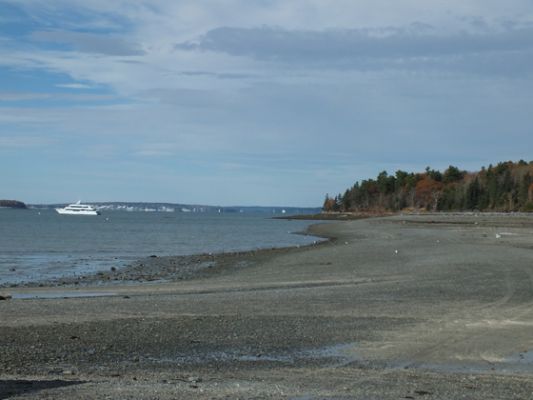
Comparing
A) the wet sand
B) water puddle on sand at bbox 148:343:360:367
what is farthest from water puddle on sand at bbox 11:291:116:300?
water puddle on sand at bbox 148:343:360:367

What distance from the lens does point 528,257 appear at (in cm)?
3275

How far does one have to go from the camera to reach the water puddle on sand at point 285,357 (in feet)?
35.5

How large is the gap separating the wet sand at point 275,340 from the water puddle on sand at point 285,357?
0.02 meters

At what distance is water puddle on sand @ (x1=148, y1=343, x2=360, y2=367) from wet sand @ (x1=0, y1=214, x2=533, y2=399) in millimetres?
18

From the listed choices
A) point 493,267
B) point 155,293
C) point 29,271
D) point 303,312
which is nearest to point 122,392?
point 303,312

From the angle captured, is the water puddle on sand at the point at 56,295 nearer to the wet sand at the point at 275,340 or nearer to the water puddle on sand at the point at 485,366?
the wet sand at the point at 275,340

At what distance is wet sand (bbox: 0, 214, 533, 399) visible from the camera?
29.5ft

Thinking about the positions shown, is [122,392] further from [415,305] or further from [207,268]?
[207,268]

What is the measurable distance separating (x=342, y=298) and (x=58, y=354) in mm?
9325

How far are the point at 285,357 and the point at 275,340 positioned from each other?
1.37 m

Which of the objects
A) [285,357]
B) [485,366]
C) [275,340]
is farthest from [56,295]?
[485,366]

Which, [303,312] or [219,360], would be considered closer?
[219,360]

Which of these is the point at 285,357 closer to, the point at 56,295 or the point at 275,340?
the point at 275,340

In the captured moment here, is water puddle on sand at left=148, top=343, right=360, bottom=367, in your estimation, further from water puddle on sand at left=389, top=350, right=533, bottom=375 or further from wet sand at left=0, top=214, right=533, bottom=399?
water puddle on sand at left=389, top=350, right=533, bottom=375
